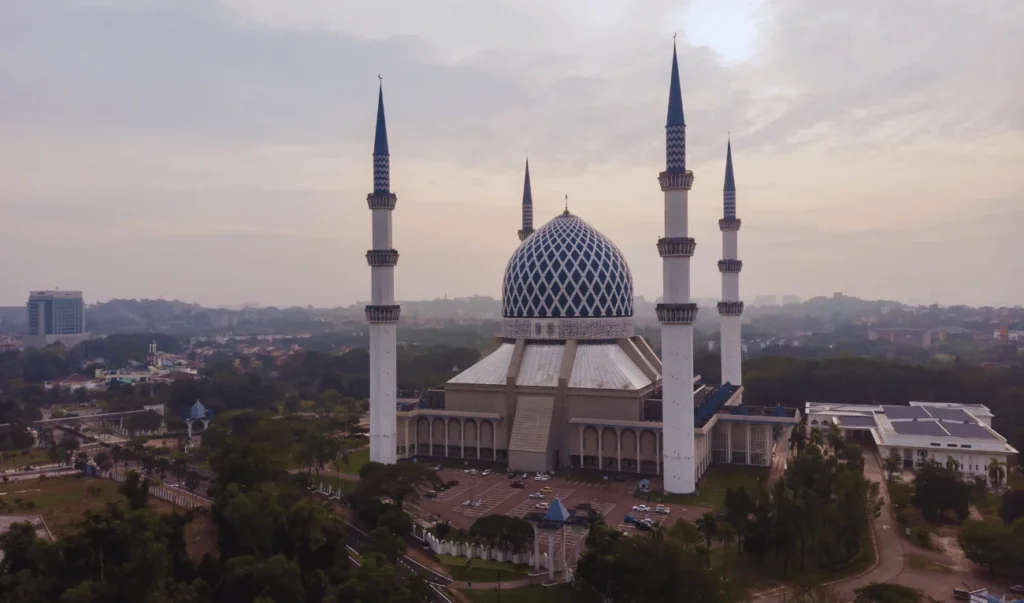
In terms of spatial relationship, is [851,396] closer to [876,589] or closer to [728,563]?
[728,563]

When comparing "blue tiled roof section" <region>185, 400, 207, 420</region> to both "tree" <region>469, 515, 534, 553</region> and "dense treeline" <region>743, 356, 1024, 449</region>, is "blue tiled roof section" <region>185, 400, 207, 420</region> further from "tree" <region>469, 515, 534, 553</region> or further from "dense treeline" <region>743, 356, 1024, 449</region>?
"dense treeline" <region>743, 356, 1024, 449</region>

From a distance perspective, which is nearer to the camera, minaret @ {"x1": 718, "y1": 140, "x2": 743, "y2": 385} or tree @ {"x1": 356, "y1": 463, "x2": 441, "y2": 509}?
tree @ {"x1": 356, "y1": 463, "x2": 441, "y2": 509}

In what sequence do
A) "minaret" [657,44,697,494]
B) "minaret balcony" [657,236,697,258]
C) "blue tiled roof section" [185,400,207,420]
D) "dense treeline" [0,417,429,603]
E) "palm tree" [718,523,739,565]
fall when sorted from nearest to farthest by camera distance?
"dense treeline" [0,417,429,603], "palm tree" [718,523,739,565], "minaret" [657,44,697,494], "minaret balcony" [657,236,697,258], "blue tiled roof section" [185,400,207,420]

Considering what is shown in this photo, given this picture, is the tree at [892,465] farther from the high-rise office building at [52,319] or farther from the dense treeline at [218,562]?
the high-rise office building at [52,319]

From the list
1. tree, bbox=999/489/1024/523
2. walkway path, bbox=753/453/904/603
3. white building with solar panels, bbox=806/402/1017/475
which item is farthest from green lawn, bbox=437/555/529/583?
white building with solar panels, bbox=806/402/1017/475

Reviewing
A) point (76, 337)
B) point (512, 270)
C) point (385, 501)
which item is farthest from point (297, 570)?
point (76, 337)

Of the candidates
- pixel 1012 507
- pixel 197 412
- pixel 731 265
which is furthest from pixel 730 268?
pixel 197 412

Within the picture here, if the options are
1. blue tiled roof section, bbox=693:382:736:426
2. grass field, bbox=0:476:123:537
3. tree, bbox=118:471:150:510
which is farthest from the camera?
blue tiled roof section, bbox=693:382:736:426
